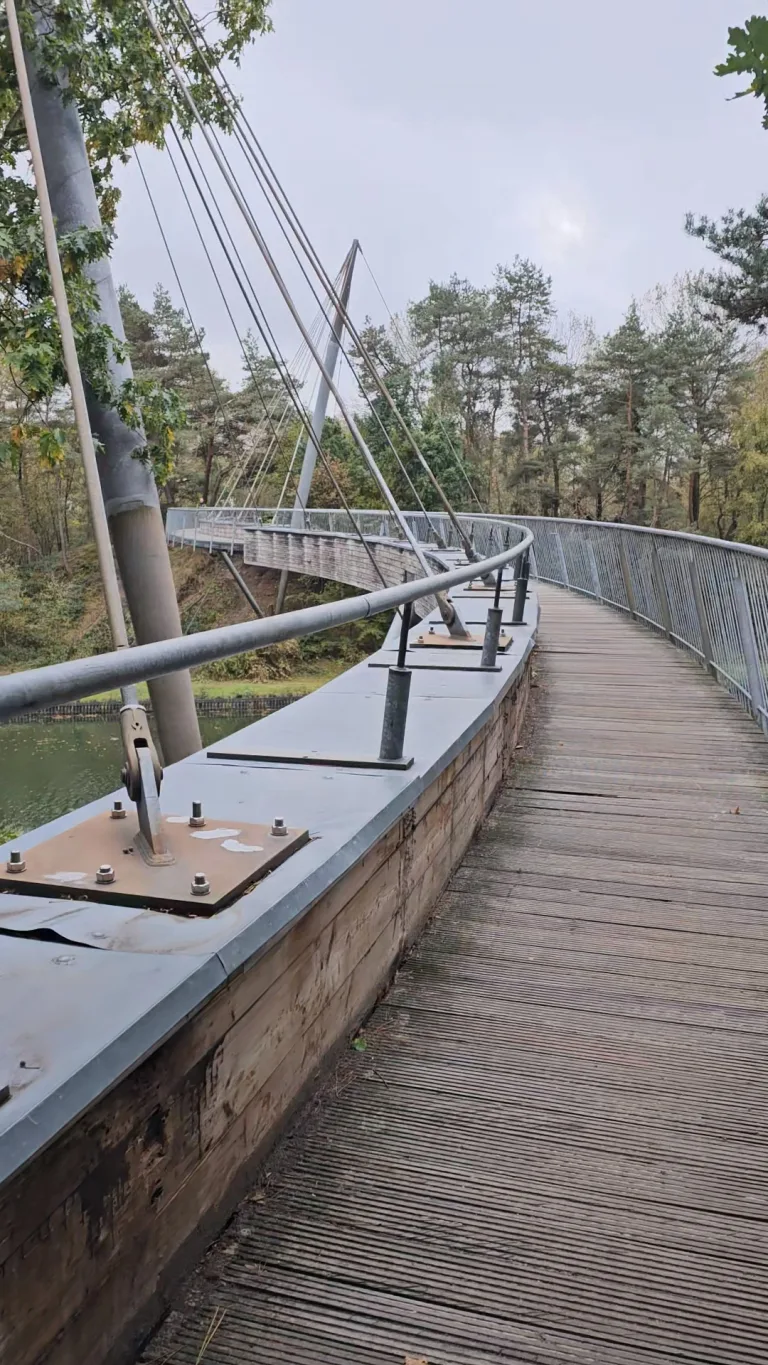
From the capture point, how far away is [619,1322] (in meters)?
1.59

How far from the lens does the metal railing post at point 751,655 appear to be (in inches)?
227

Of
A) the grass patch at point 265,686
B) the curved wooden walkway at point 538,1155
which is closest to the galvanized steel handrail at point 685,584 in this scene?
the curved wooden walkway at point 538,1155

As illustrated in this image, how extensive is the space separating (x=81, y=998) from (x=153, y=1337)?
526mm

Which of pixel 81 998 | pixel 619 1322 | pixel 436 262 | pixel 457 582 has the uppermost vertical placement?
pixel 436 262

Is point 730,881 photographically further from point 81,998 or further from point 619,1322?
point 81,998

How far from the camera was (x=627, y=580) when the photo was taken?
11727mm

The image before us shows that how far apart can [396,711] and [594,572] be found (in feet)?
39.4

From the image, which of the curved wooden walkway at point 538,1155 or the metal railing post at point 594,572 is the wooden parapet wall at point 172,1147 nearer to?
the curved wooden walkway at point 538,1155

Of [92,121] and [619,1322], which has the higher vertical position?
[92,121]

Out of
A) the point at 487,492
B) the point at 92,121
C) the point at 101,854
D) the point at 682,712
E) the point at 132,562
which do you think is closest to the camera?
the point at 101,854

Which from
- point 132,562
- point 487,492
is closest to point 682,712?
point 132,562

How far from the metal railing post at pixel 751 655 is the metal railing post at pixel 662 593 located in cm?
309

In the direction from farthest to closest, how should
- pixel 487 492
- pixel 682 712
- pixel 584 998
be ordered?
1. pixel 487 492
2. pixel 682 712
3. pixel 584 998

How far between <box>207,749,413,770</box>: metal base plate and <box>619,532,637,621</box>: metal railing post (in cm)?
898
